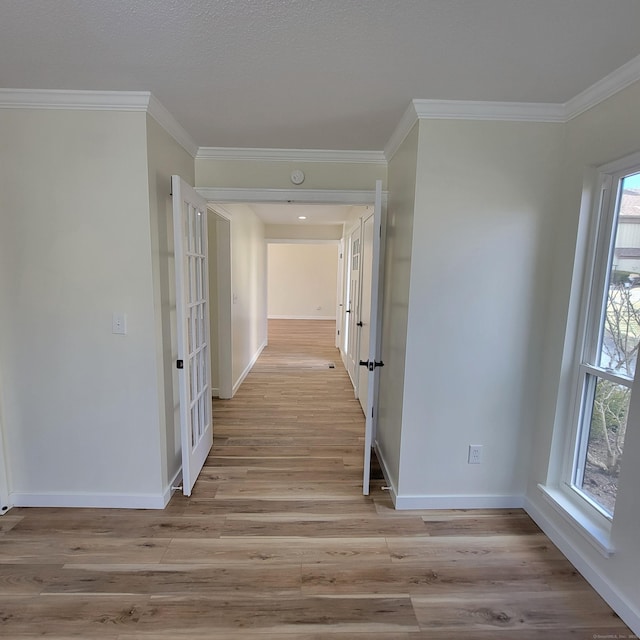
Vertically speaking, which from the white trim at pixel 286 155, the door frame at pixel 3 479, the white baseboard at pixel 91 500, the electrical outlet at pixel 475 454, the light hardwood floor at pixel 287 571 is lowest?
the light hardwood floor at pixel 287 571

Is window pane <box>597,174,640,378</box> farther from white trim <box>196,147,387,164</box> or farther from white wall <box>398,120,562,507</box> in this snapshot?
white trim <box>196,147,387,164</box>

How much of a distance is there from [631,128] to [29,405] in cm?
339

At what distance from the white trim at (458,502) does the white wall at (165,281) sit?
1501 millimetres

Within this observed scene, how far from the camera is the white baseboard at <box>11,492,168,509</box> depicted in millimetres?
2180

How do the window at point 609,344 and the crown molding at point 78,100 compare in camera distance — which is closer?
the window at point 609,344

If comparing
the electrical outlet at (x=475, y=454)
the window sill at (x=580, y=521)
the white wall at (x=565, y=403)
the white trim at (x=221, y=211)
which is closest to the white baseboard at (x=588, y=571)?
the white wall at (x=565, y=403)

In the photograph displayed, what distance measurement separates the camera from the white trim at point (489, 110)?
190cm

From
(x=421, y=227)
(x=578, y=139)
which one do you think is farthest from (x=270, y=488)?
(x=578, y=139)

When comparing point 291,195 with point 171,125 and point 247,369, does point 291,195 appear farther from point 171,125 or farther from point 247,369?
point 247,369

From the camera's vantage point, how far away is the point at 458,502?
88.5 inches

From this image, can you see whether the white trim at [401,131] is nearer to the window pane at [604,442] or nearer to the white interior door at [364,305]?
the white interior door at [364,305]

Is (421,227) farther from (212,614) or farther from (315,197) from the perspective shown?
(212,614)

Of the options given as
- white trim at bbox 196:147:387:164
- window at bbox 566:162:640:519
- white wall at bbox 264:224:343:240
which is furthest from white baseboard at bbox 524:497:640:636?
white wall at bbox 264:224:343:240

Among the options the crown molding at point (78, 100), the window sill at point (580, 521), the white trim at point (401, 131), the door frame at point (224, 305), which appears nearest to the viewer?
the window sill at point (580, 521)
